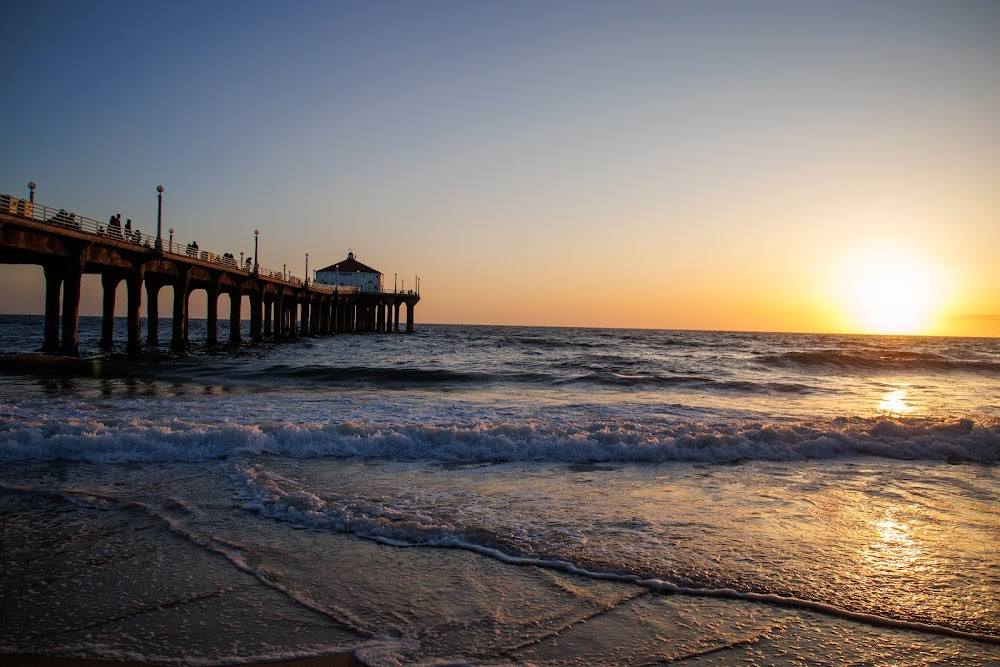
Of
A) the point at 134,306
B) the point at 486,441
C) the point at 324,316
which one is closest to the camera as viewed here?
the point at 486,441

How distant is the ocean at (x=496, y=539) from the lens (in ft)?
10.8

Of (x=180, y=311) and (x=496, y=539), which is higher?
→ (x=180, y=311)

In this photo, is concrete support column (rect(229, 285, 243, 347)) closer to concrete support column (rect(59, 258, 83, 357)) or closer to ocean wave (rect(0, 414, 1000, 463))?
concrete support column (rect(59, 258, 83, 357))

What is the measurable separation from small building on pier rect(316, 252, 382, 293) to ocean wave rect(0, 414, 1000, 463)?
245ft

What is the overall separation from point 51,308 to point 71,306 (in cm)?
407

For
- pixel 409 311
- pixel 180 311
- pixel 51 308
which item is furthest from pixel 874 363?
pixel 409 311

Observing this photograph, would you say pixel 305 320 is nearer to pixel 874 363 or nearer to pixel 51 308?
pixel 51 308

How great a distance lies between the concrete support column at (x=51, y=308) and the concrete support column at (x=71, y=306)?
2075mm

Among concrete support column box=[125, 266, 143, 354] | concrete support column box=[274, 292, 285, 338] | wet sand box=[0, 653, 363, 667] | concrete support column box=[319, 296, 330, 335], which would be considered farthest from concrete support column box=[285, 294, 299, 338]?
wet sand box=[0, 653, 363, 667]

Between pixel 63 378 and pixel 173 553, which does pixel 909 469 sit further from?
pixel 63 378

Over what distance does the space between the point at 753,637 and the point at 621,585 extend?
0.92 m

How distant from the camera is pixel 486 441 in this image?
9273 mm

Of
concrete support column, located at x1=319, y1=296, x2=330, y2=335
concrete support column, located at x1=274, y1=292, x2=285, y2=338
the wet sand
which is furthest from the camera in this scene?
concrete support column, located at x1=319, y1=296, x2=330, y2=335

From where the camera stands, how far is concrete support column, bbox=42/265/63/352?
25.8m
